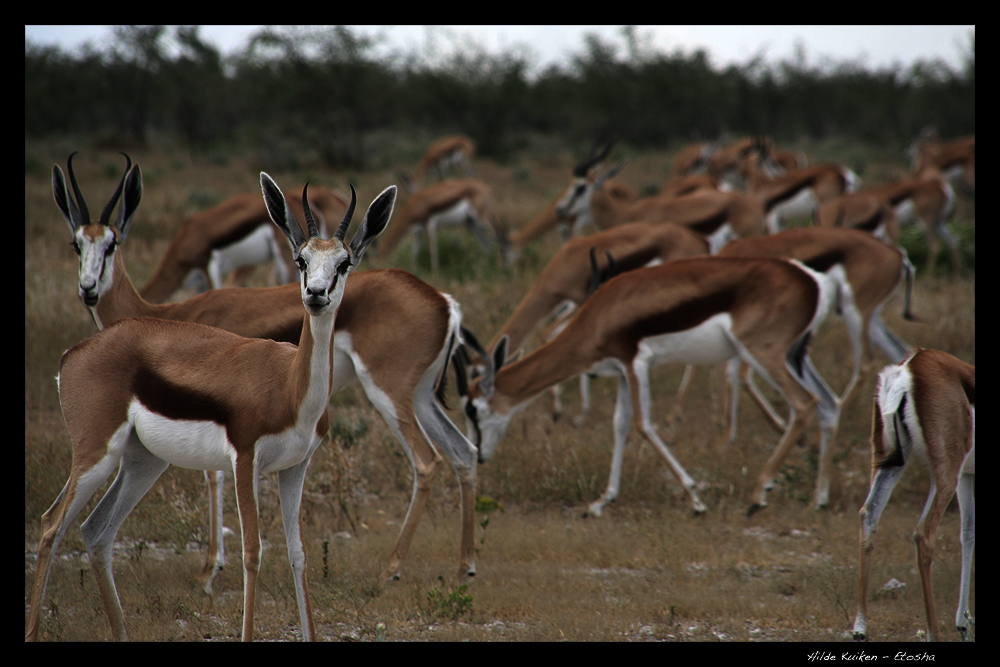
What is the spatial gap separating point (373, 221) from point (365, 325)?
1422 mm

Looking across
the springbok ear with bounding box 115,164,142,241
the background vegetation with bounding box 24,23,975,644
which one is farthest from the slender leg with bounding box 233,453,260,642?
the springbok ear with bounding box 115,164,142,241

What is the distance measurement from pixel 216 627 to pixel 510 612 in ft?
5.22

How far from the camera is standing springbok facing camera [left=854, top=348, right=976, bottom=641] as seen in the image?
164 inches

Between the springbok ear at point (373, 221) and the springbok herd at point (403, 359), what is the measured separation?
0.02 m

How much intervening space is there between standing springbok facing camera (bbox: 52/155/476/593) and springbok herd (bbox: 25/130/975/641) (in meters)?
0.01

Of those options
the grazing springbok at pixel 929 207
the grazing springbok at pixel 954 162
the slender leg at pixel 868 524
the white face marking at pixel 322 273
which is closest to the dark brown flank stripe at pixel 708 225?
the grazing springbok at pixel 929 207

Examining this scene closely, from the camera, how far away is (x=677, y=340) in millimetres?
6133

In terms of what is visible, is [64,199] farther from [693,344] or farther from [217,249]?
[693,344]

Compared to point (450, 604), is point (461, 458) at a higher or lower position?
higher

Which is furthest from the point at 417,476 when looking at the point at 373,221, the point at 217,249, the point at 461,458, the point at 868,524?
the point at 217,249

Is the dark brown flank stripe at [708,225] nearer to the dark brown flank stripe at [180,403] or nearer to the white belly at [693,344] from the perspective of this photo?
the white belly at [693,344]

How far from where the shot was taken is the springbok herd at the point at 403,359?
3.65 m

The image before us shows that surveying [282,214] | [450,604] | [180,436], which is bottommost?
[450,604]
